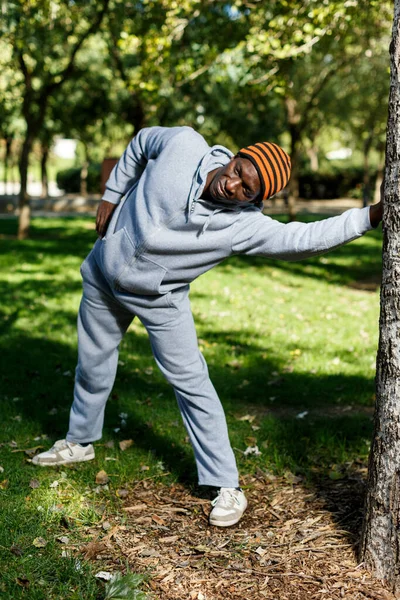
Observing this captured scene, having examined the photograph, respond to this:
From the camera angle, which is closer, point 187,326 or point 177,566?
point 177,566

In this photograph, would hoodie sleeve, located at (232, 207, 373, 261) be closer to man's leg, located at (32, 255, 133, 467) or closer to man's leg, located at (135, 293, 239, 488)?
man's leg, located at (135, 293, 239, 488)

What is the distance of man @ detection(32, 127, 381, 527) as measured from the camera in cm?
309

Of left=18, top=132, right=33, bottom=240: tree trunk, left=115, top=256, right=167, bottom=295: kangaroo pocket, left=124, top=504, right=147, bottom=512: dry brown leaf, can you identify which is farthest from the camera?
left=18, top=132, right=33, bottom=240: tree trunk

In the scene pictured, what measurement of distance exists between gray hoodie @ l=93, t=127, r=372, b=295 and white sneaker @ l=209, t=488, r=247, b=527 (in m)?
1.13

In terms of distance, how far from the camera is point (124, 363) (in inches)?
255

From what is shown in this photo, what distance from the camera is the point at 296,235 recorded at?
313cm

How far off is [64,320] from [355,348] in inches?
127

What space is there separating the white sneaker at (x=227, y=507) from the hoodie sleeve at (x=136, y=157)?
5.42 feet

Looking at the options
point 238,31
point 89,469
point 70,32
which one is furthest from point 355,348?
point 70,32

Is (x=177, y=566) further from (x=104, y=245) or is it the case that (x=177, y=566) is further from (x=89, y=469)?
(x=104, y=245)

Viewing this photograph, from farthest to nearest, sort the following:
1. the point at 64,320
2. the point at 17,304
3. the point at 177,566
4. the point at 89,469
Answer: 1. the point at 17,304
2. the point at 64,320
3. the point at 89,469
4. the point at 177,566

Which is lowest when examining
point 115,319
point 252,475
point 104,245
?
point 252,475

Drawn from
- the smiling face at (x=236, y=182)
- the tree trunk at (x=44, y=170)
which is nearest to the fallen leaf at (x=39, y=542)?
the smiling face at (x=236, y=182)

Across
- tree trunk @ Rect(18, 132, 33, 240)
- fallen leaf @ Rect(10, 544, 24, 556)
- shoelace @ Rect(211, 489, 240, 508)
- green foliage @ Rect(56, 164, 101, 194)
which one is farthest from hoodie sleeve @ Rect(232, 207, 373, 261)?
green foliage @ Rect(56, 164, 101, 194)
